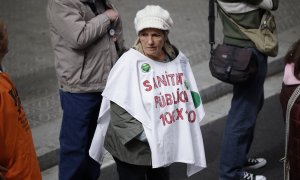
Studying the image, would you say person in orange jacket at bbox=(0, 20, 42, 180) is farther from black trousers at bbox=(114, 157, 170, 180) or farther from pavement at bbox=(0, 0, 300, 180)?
pavement at bbox=(0, 0, 300, 180)

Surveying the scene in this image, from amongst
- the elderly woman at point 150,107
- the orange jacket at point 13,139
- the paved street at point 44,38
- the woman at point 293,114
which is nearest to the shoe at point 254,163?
the elderly woman at point 150,107

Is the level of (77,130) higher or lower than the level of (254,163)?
higher

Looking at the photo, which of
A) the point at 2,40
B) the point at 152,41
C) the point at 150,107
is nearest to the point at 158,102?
the point at 150,107

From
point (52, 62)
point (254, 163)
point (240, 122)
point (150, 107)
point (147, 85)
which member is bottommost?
point (254, 163)

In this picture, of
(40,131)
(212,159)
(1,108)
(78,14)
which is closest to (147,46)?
(78,14)

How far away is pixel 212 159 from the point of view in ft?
18.8

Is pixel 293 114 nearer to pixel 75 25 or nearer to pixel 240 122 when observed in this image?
pixel 240 122

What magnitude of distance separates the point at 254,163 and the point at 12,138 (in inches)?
108

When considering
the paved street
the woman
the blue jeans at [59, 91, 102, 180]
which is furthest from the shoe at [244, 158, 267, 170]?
the paved street

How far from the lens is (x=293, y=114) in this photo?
Result: 3381 mm

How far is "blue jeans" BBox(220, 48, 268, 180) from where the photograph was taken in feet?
15.9

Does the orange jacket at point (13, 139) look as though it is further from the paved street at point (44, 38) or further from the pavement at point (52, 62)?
the paved street at point (44, 38)

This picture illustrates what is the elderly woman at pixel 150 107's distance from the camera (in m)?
3.80

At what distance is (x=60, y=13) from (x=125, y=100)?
932 mm
